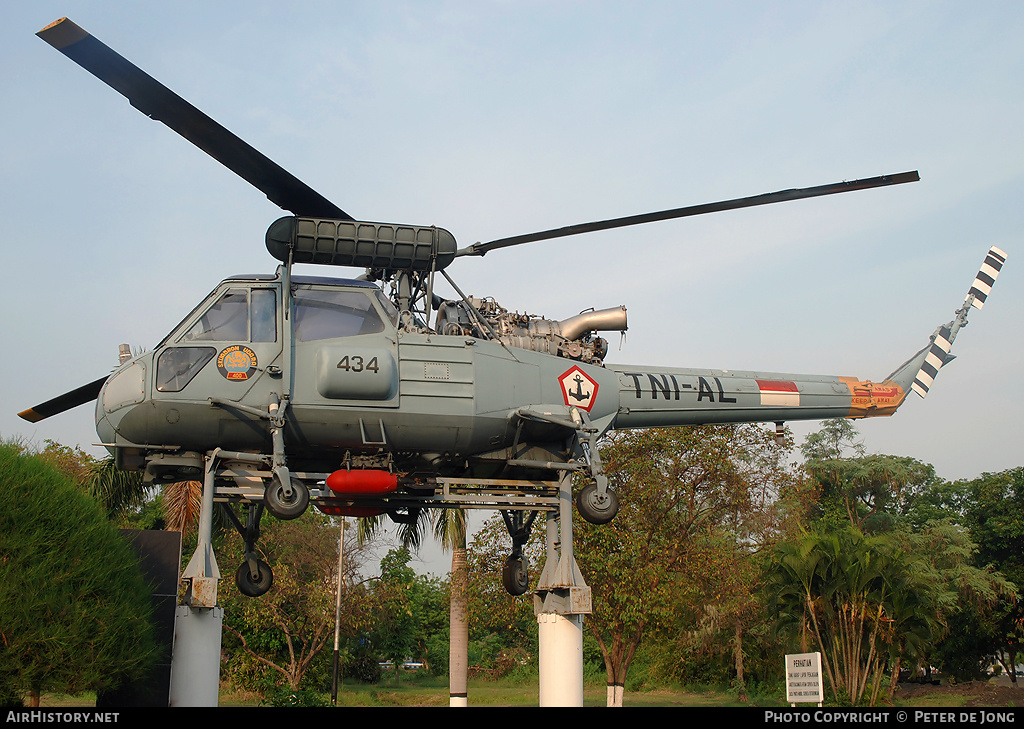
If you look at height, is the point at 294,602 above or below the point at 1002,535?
below

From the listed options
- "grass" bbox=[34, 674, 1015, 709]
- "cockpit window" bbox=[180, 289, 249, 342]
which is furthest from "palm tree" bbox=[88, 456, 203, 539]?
"cockpit window" bbox=[180, 289, 249, 342]

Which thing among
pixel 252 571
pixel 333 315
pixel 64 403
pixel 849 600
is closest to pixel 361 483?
pixel 333 315

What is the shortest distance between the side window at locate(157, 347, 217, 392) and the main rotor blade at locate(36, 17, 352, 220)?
6.62 ft

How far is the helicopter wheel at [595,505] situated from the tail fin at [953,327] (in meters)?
6.46

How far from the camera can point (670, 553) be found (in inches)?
966

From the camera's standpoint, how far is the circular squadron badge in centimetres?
1018

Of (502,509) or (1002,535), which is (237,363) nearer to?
(502,509)

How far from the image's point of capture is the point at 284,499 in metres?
9.73

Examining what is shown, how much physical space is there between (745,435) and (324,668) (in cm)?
2410

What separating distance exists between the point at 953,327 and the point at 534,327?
26.8ft

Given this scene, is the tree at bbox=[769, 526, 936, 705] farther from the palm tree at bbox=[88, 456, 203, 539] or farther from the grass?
the palm tree at bbox=[88, 456, 203, 539]

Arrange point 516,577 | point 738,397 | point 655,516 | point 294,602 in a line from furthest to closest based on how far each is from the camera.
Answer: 1. point 294,602
2. point 655,516
3. point 738,397
4. point 516,577

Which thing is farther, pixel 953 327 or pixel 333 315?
pixel 953 327
